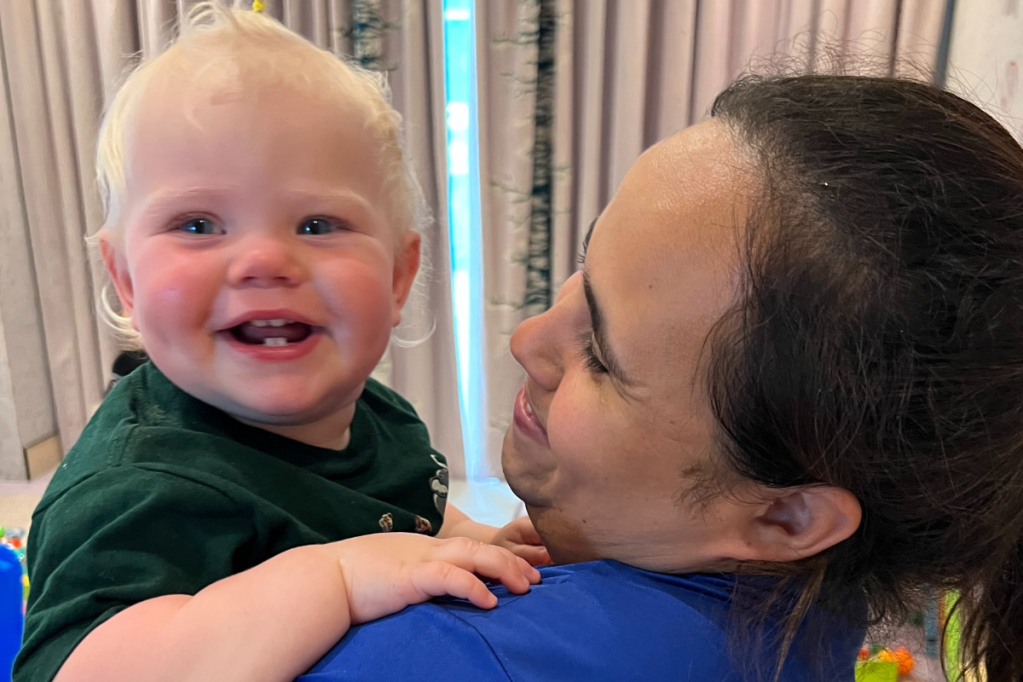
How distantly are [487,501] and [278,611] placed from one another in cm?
196

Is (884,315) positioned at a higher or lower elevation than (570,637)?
higher

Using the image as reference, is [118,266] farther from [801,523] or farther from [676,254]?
[801,523]

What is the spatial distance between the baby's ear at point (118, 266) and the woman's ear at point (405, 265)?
32 cm

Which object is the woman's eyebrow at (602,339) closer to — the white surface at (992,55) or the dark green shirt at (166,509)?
the dark green shirt at (166,509)

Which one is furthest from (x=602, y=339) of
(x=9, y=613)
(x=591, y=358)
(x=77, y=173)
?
(x=77, y=173)

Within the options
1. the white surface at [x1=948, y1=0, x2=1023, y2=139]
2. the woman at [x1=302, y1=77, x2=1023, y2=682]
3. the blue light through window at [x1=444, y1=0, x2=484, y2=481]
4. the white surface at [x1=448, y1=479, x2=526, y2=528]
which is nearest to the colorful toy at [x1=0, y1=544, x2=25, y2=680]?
the woman at [x1=302, y1=77, x2=1023, y2=682]

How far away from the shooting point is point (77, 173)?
2570 millimetres

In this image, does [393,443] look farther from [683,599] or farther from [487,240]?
[487,240]

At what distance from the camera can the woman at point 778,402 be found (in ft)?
1.92

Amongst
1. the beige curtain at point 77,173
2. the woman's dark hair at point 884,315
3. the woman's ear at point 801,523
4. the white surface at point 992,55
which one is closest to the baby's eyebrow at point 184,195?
the woman's dark hair at point 884,315

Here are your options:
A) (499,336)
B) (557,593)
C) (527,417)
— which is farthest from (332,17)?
(557,593)

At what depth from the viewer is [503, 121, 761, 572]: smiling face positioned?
63 centimetres

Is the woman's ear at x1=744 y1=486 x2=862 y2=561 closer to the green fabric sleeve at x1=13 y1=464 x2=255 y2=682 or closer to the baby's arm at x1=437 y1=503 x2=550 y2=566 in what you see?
the baby's arm at x1=437 y1=503 x2=550 y2=566

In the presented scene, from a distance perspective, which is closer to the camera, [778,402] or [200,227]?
[778,402]
